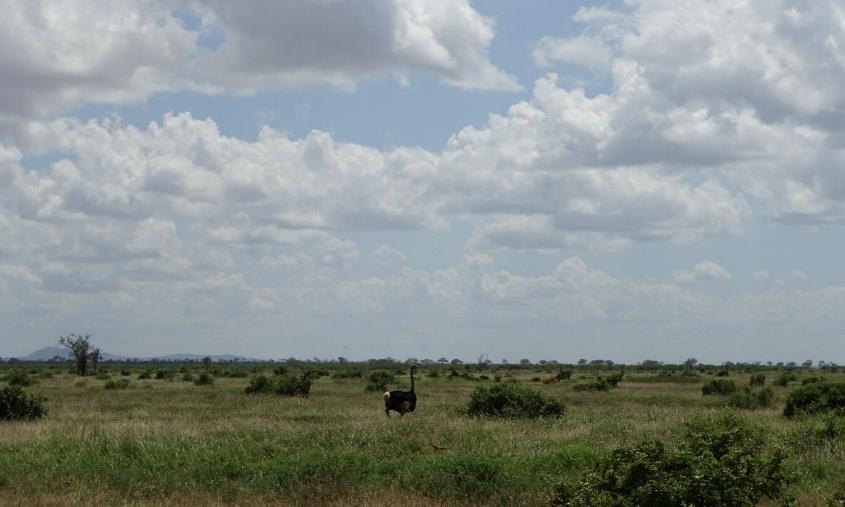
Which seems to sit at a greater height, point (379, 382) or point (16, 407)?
point (379, 382)

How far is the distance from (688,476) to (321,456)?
655 centimetres

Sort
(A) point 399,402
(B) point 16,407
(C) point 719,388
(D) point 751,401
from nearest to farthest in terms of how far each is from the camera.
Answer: (A) point 399,402
(B) point 16,407
(D) point 751,401
(C) point 719,388

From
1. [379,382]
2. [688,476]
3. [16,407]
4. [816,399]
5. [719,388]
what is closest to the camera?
[688,476]

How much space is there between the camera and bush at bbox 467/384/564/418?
2805 centimetres

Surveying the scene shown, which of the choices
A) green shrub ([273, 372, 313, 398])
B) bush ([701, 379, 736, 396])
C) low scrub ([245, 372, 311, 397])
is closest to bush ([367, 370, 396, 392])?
low scrub ([245, 372, 311, 397])

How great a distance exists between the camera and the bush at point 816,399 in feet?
90.4

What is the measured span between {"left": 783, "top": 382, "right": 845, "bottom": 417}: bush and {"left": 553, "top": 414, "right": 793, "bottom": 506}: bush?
15.1 metres

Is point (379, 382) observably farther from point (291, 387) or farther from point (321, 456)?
point (321, 456)

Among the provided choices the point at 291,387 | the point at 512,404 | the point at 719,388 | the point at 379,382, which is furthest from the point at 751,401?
the point at 379,382

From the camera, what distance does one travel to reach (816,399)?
2820cm

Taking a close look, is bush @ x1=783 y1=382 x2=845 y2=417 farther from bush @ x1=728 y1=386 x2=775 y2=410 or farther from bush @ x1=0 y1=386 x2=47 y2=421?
bush @ x1=0 y1=386 x2=47 y2=421

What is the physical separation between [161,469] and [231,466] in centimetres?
127

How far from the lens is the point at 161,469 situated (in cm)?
1594

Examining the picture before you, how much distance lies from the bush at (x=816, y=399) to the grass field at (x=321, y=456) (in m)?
0.81
